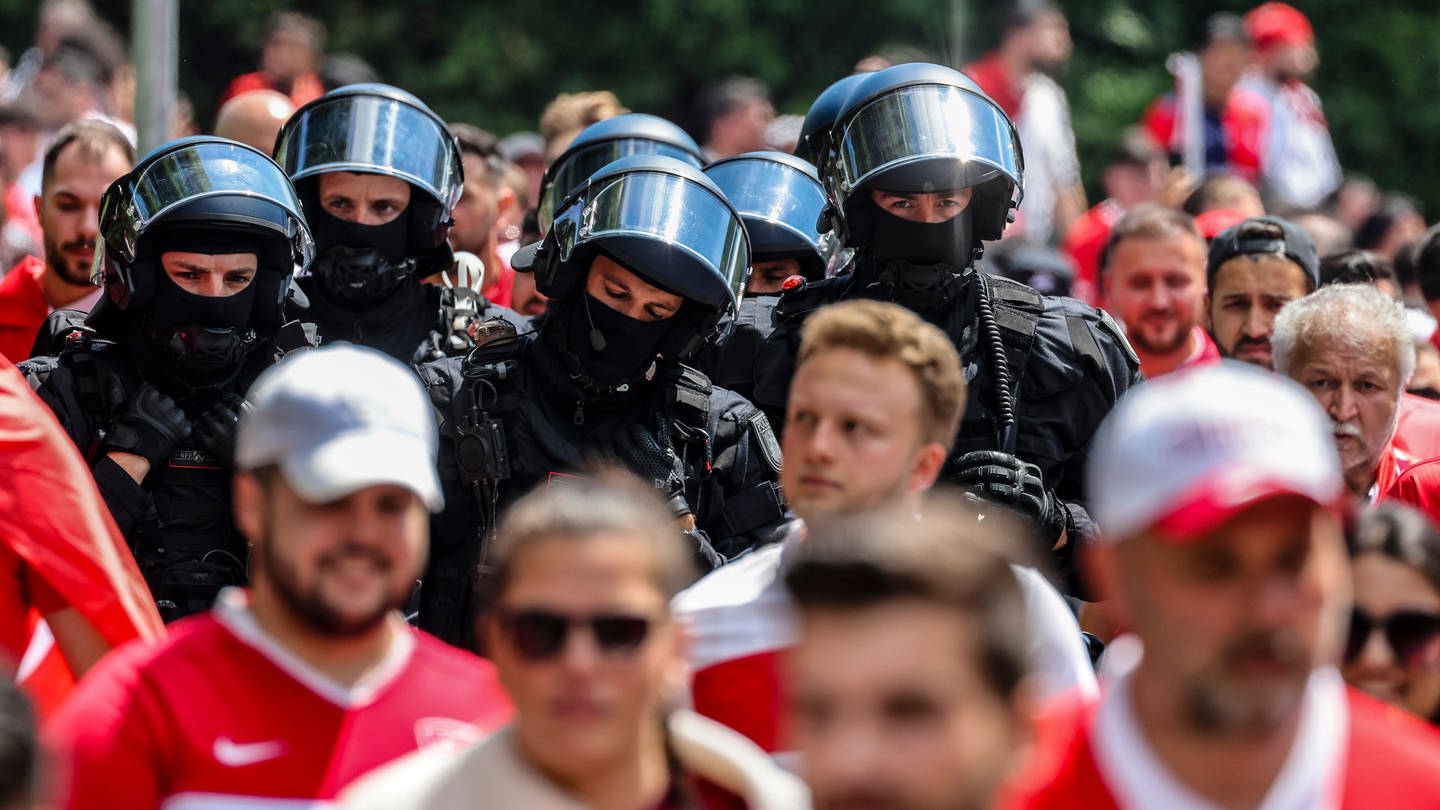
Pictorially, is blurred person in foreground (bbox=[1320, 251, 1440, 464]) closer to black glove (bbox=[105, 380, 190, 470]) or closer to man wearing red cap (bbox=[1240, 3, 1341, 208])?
black glove (bbox=[105, 380, 190, 470])

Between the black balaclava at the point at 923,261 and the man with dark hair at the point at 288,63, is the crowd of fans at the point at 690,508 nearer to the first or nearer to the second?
the black balaclava at the point at 923,261

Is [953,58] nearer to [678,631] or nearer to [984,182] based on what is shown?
[984,182]

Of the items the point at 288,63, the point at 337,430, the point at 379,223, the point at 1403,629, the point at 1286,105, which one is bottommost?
the point at 288,63

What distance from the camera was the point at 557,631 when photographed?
284 centimetres

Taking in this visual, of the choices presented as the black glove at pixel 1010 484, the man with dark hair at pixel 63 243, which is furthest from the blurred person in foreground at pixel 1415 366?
the man with dark hair at pixel 63 243

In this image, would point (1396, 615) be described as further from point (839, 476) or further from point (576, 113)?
point (576, 113)

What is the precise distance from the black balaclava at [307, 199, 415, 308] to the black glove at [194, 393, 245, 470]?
0.98m

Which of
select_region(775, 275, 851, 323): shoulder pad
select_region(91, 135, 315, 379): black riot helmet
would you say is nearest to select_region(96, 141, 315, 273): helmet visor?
select_region(91, 135, 315, 379): black riot helmet

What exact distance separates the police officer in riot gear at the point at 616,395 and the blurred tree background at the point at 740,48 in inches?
283

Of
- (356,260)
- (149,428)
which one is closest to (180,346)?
(149,428)

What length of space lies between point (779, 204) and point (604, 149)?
0.60m

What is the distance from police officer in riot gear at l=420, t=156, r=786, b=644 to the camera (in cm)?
506

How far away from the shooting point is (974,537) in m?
2.55

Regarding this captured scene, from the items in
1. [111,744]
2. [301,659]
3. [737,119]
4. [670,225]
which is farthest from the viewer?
[737,119]
